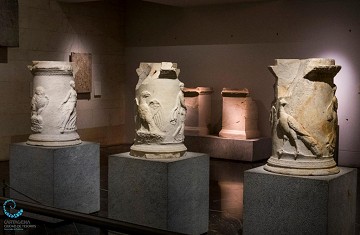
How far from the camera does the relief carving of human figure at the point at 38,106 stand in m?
6.69

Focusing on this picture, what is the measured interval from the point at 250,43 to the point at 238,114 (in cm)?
173

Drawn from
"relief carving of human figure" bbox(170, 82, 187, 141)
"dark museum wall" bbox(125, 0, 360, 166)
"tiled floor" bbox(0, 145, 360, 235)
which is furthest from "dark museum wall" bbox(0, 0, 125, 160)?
"relief carving of human figure" bbox(170, 82, 187, 141)

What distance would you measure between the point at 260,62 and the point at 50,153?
655 centimetres

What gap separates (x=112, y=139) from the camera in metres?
13.8

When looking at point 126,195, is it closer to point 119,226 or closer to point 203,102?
point 119,226

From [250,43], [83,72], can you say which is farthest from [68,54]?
[250,43]

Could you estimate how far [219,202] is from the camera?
750 centimetres

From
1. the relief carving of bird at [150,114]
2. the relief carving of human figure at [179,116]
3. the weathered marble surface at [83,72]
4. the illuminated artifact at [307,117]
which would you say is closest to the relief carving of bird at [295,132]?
the illuminated artifact at [307,117]

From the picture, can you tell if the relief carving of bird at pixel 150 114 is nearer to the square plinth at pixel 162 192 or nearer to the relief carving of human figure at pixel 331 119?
the square plinth at pixel 162 192

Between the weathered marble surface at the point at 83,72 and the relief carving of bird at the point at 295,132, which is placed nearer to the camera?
the relief carving of bird at the point at 295,132

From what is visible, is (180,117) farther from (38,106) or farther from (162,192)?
(38,106)

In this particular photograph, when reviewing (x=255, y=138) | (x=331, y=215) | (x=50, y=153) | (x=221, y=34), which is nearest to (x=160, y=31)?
(x=221, y=34)

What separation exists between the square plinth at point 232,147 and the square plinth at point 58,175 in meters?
4.61

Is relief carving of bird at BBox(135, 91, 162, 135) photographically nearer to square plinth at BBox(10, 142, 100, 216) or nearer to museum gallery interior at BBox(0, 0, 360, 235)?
museum gallery interior at BBox(0, 0, 360, 235)
